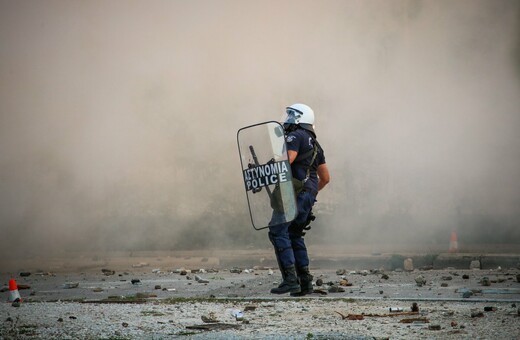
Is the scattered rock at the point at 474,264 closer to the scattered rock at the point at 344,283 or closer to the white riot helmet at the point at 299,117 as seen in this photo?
the scattered rock at the point at 344,283

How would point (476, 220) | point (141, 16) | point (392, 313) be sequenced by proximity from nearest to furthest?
point (392, 313)
point (476, 220)
point (141, 16)

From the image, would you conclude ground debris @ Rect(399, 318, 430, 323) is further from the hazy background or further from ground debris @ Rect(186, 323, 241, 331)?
the hazy background

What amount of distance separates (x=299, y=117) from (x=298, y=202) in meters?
0.77

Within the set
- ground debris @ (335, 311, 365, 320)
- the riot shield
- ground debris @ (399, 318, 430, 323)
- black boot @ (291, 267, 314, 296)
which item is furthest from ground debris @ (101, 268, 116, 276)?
ground debris @ (399, 318, 430, 323)

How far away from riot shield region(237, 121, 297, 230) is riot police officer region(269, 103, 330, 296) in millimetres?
81

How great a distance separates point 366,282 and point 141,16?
9.90 metres

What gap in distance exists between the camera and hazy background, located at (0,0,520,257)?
1683cm

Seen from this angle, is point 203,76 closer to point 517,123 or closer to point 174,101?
point 174,101

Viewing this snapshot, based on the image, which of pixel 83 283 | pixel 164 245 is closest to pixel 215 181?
pixel 164 245

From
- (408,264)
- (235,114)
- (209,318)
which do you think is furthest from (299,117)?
(235,114)

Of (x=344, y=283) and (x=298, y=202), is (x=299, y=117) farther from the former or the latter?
(x=344, y=283)

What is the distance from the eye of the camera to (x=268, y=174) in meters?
8.91

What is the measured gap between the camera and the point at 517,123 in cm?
1727

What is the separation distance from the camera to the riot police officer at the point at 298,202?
888 cm
